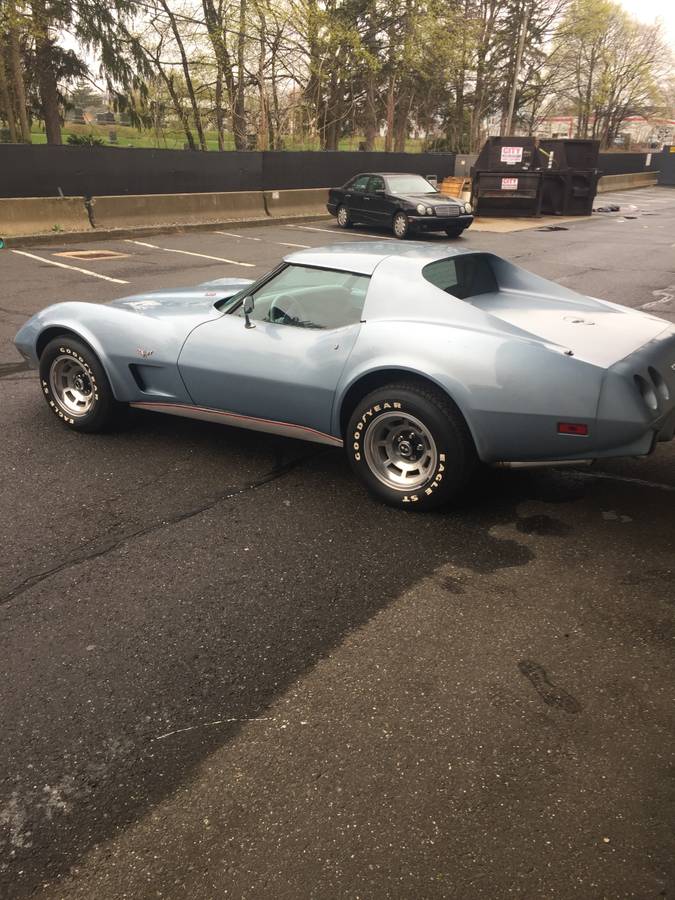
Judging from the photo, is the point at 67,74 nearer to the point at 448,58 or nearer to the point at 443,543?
the point at 448,58

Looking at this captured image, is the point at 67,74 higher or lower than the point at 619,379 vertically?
higher

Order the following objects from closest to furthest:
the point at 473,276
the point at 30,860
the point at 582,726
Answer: the point at 30,860, the point at 582,726, the point at 473,276

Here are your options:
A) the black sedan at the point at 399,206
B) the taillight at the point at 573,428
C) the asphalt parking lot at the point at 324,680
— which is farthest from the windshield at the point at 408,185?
the taillight at the point at 573,428

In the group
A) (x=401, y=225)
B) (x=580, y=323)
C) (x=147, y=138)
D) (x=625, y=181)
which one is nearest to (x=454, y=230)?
(x=401, y=225)

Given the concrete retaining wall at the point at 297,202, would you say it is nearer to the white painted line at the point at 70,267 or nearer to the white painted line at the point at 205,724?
the white painted line at the point at 70,267

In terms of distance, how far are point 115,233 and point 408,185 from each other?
7.10m

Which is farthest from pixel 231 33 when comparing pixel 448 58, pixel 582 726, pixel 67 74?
pixel 582 726

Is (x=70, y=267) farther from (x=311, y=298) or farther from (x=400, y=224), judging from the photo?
(x=311, y=298)

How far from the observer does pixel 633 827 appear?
2.13m

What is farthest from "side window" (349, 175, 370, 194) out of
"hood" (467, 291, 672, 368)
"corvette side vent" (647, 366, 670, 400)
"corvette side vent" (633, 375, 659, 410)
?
"corvette side vent" (633, 375, 659, 410)

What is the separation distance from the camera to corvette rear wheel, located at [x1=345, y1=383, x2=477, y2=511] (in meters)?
3.77

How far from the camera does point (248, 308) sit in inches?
170

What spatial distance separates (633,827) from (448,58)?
37.3 m

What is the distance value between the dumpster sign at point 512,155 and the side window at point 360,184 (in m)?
6.53
